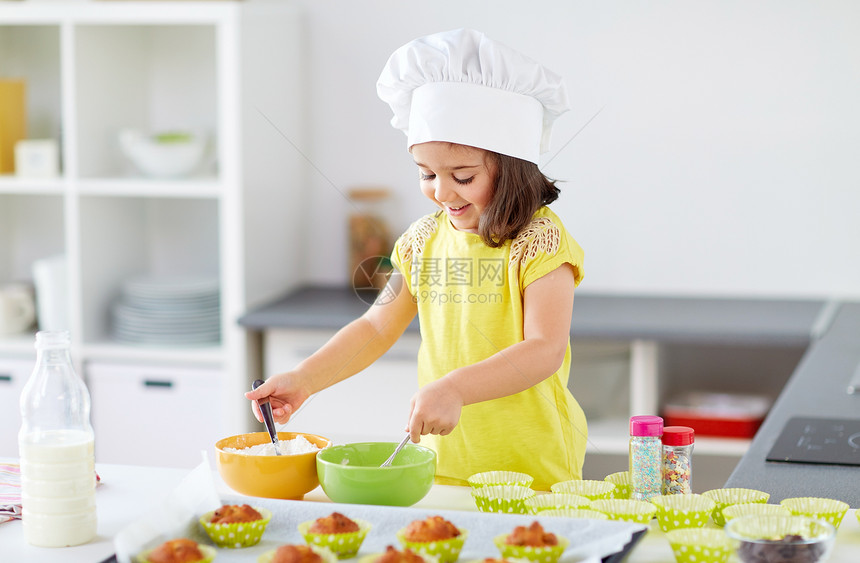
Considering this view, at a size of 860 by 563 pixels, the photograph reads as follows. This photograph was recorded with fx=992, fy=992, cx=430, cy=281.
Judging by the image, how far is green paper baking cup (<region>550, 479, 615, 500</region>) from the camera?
3.32 ft

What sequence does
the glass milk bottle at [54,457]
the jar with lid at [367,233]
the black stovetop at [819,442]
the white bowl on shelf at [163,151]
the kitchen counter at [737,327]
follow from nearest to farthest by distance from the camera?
the glass milk bottle at [54,457], the black stovetop at [819,442], the kitchen counter at [737,327], the white bowl on shelf at [163,151], the jar with lid at [367,233]

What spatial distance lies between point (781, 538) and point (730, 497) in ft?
0.47

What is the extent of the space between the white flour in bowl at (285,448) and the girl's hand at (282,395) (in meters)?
0.08

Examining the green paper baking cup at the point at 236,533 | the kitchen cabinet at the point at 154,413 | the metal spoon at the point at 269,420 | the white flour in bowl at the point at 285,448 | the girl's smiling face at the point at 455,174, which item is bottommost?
the kitchen cabinet at the point at 154,413

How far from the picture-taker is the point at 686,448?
3.40ft

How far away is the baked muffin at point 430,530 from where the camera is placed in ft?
2.77

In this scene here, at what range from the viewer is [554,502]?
3.20ft

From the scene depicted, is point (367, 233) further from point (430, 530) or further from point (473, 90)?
point (430, 530)

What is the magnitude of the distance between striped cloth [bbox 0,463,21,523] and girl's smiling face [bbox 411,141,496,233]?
22.5 inches

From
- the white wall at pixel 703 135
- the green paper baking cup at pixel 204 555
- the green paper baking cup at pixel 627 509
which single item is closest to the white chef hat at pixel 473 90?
the green paper baking cup at pixel 627 509

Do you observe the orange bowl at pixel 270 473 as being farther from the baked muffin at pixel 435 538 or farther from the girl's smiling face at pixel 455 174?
the girl's smiling face at pixel 455 174

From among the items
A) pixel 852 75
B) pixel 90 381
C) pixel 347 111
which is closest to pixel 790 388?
pixel 852 75

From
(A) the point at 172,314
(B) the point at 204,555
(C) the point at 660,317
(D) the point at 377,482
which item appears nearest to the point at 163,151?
(A) the point at 172,314

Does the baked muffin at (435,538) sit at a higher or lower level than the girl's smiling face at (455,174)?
lower
